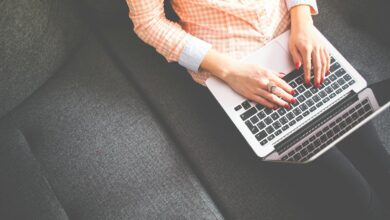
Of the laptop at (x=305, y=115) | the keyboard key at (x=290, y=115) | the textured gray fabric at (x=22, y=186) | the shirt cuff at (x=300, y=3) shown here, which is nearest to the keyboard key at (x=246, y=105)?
the laptop at (x=305, y=115)

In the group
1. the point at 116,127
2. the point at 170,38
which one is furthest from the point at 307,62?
the point at 116,127

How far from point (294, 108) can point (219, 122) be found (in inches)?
9.5

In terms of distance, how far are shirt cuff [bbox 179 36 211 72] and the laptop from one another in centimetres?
11

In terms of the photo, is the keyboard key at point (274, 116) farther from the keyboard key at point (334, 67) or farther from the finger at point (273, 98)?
the keyboard key at point (334, 67)

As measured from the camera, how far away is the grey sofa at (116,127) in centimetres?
98

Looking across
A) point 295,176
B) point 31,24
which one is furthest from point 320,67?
point 31,24

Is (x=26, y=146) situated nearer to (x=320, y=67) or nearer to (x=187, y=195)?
(x=187, y=195)

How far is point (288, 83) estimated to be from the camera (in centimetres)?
95

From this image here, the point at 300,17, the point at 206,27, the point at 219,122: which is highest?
the point at 206,27

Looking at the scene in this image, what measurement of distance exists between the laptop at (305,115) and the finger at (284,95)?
0.07 ft

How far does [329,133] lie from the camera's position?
2.95ft

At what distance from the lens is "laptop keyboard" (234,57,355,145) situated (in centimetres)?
89

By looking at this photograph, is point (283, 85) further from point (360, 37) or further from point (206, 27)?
point (360, 37)

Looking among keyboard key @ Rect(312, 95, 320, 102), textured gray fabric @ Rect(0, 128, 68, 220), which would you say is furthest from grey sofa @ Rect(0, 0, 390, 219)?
keyboard key @ Rect(312, 95, 320, 102)
